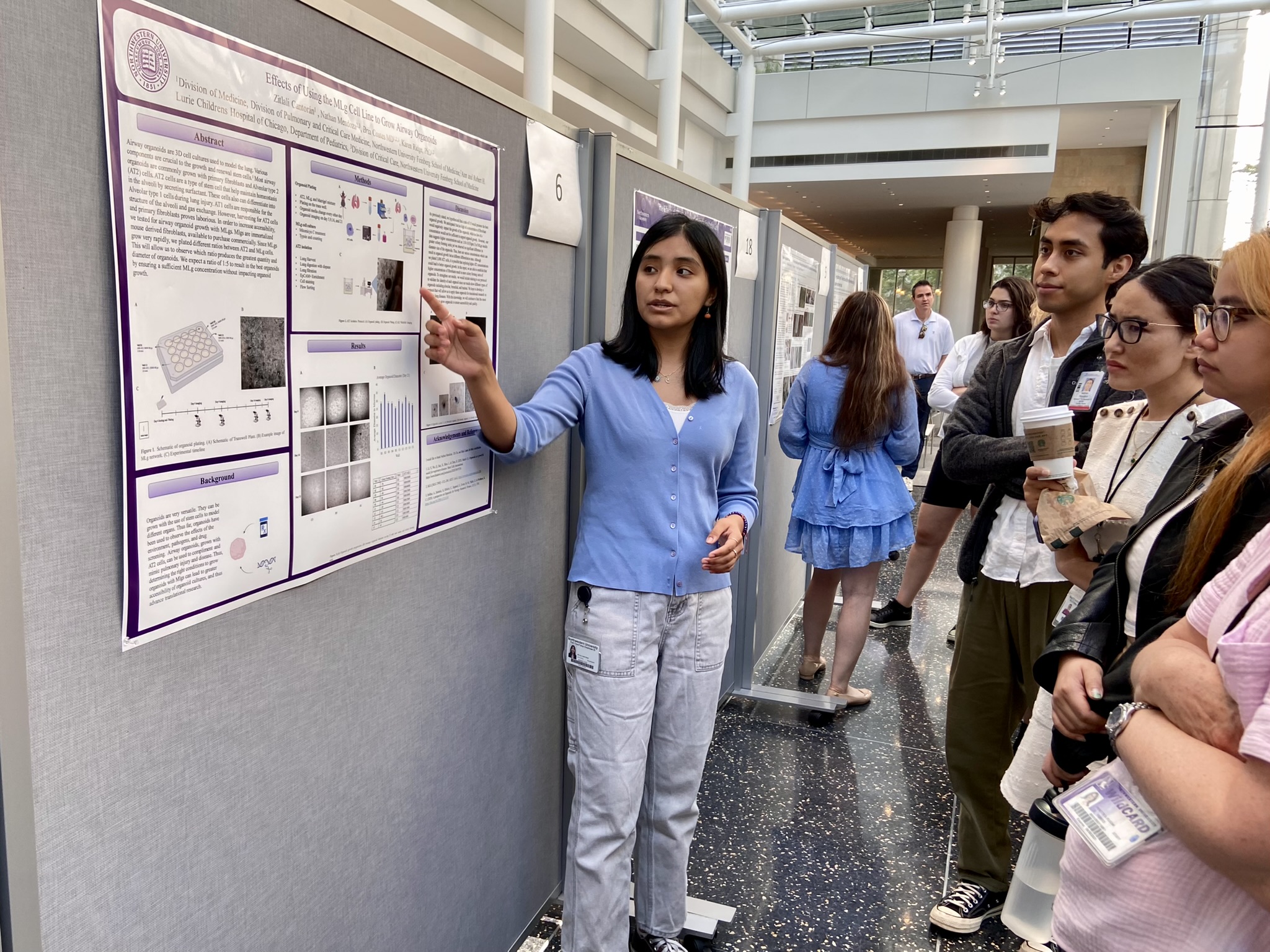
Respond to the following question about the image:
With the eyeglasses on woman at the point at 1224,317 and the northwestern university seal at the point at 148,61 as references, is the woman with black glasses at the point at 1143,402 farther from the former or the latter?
the northwestern university seal at the point at 148,61

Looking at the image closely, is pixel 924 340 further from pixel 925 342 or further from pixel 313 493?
pixel 313 493

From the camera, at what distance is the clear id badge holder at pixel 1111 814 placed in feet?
2.95

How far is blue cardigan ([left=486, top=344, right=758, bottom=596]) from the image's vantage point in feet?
5.51

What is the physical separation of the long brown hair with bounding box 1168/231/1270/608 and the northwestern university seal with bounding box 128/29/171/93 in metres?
1.23

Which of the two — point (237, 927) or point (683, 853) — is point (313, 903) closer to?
point (237, 927)

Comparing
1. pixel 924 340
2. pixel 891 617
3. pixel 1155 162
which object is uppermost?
pixel 1155 162

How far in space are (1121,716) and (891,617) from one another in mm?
3544

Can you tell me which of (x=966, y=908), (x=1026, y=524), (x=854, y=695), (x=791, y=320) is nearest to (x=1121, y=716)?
(x=1026, y=524)

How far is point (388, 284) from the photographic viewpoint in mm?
1242

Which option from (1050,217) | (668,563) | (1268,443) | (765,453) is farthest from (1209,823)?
(765,453)

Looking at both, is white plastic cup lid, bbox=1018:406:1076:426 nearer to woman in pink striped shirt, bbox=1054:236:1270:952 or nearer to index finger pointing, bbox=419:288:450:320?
woman in pink striped shirt, bbox=1054:236:1270:952

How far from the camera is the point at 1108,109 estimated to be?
42.9 ft

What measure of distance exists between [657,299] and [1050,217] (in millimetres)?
1090

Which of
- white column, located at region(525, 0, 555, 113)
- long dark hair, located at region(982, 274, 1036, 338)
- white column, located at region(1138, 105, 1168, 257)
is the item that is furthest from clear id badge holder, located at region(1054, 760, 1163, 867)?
white column, located at region(1138, 105, 1168, 257)
